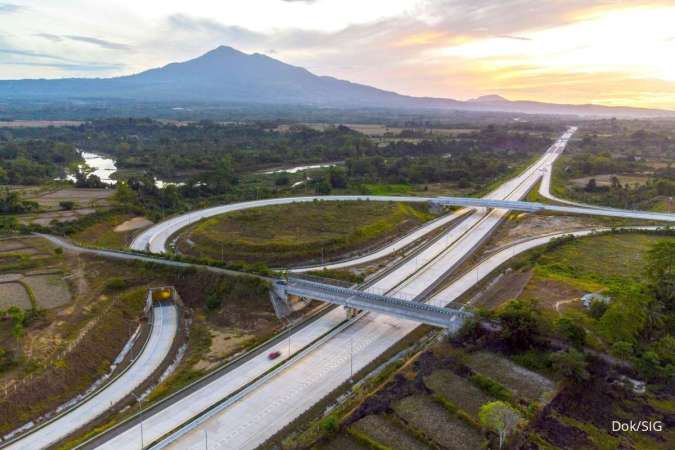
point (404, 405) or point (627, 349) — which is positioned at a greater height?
point (627, 349)

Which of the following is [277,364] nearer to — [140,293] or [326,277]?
[326,277]

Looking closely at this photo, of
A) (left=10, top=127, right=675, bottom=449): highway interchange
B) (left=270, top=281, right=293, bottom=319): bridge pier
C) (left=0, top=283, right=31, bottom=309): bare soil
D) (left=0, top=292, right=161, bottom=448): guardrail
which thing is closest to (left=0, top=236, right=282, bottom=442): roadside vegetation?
(left=0, top=283, right=31, bottom=309): bare soil

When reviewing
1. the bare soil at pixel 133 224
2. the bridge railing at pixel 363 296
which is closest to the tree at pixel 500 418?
the bridge railing at pixel 363 296

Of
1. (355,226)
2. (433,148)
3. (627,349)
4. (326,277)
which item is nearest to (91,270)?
(326,277)

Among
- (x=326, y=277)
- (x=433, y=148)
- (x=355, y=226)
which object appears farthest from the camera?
(x=433, y=148)

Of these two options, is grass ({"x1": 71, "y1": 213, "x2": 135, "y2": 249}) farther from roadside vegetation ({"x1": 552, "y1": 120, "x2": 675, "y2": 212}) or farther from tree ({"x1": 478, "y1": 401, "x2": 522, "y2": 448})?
roadside vegetation ({"x1": 552, "y1": 120, "x2": 675, "y2": 212})

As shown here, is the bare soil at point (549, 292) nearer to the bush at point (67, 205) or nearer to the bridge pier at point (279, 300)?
the bridge pier at point (279, 300)

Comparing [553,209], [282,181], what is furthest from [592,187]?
[282,181]
